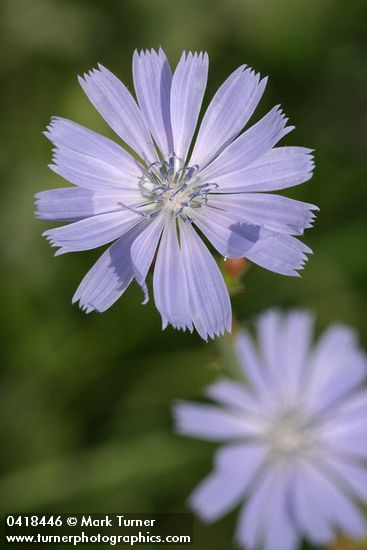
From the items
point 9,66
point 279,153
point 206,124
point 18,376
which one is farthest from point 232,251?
point 9,66

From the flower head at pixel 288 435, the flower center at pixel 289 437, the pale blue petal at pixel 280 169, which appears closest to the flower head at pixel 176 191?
the pale blue petal at pixel 280 169

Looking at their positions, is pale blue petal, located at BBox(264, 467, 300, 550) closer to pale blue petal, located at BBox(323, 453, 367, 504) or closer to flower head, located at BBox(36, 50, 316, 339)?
pale blue petal, located at BBox(323, 453, 367, 504)

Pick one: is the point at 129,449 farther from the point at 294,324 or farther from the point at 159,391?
the point at 294,324

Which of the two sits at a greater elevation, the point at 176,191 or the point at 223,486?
the point at 176,191

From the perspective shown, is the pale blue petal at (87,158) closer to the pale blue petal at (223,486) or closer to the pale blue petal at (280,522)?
the pale blue petal at (223,486)

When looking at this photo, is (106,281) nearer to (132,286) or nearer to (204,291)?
(204,291)

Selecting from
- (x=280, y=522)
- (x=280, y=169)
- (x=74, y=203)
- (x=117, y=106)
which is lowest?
(x=280, y=522)

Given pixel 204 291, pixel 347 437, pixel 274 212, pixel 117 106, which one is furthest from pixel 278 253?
pixel 347 437
